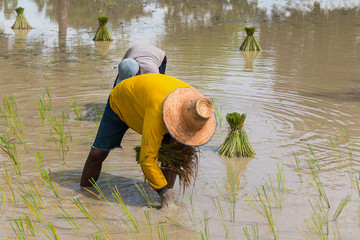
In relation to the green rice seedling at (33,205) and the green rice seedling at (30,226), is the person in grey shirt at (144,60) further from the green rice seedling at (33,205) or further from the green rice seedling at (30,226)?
the green rice seedling at (30,226)

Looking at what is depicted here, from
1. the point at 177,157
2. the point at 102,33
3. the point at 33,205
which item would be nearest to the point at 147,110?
the point at 177,157

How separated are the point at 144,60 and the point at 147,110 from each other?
1.88 meters

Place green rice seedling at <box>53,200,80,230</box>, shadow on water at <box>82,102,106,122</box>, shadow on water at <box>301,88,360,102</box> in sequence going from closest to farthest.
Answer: green rice seedling at <box>53,200,80,230</box> → shadow on water at <box>82,102,106,122</box> → shadow on water at <box>301,88,360,102</box>

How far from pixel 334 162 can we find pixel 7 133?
128 inches

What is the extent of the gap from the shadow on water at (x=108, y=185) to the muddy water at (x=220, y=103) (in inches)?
0.6

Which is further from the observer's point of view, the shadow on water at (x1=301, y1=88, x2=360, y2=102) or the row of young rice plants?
the shadow on water at (x1=301, y1=88, x2=360, y2=102)

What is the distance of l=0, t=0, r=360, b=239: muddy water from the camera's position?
3498 mm

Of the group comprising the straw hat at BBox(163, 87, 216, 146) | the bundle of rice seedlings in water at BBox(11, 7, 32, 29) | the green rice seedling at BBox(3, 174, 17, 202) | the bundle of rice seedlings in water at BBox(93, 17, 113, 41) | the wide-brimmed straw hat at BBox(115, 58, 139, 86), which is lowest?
the green rice seedling at BBox(3, 174, 17, 202)

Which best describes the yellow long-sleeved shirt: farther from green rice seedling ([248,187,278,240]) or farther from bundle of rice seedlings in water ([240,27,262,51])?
bundle of rice seedlings in water ([240,27,262,51])

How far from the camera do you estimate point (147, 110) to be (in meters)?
3.13

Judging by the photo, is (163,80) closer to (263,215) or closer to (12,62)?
(263,215)

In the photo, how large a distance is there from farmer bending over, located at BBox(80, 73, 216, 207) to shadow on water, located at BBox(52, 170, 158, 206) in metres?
0.39

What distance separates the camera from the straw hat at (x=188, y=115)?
3021 millimetres

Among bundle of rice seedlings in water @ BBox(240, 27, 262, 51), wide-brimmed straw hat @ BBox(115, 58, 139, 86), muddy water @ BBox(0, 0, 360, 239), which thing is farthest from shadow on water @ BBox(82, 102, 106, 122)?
bundle of rice seedlings in water @ BBox(240, 27, 262, 51)
